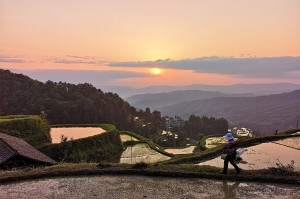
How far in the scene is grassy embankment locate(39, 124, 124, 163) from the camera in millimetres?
28109

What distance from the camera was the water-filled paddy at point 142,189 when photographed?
11.9m

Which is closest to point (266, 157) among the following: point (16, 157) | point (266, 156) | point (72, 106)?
point (266, 156)

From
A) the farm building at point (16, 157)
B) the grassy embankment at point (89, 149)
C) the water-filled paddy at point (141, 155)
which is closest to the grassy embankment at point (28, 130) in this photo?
the grassy embankment at point (89, 149)

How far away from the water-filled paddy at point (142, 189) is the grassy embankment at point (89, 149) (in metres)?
14.1

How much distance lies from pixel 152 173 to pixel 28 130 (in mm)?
19716

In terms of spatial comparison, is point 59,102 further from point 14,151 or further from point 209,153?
point 209,153

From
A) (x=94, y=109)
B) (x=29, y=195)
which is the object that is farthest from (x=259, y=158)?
(x=94, y=109)

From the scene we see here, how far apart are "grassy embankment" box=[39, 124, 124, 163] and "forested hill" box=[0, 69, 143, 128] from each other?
118 ft

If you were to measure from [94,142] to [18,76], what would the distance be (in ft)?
195

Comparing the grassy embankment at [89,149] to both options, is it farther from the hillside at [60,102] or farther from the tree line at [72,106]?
the hillside at [60,102]

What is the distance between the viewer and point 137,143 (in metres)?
38.2

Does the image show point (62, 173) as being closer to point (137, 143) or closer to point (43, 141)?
point (43, 141)

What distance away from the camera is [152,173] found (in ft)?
48.2

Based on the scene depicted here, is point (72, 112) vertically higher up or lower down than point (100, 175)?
lower down
